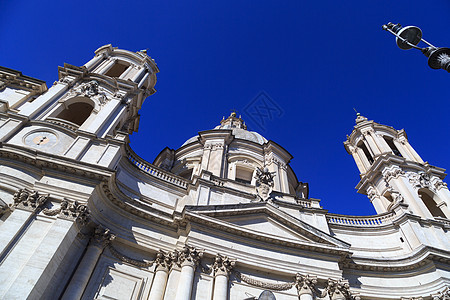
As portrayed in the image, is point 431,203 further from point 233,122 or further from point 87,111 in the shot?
point 87,111

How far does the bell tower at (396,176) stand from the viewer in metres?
20.2

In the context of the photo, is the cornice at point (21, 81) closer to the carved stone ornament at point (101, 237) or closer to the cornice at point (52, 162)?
the cornice at point (52, 162)

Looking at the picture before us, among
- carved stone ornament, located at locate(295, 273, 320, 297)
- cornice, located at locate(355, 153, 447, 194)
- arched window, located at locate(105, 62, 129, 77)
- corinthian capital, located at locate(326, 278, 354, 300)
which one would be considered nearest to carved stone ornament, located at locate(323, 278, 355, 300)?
corinthian capital, located at locate(326, 278, 354, 300)

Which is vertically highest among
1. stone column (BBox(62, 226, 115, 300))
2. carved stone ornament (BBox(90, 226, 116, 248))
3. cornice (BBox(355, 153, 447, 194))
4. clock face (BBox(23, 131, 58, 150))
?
cornice (BBox(355, 153, 447, 194))

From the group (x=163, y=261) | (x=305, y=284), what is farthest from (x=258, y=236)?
(x=163, y=261)

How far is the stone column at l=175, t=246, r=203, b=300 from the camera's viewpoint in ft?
37.3

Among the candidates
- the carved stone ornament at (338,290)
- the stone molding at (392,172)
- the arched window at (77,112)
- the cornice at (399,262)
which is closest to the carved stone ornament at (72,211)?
the arched window at (77,112)

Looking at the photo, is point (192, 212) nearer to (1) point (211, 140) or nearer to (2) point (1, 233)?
(2) point (1, 233)

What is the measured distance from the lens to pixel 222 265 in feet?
42.1

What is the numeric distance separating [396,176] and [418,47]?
1620 centimetres

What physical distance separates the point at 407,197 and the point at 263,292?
13.5m

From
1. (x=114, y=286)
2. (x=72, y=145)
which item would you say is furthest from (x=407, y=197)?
(x=72, y=145)

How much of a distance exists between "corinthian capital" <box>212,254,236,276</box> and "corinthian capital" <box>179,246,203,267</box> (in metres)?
0.80

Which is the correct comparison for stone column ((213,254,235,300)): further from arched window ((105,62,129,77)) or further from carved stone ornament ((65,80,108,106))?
arched window ((105,62,129,77))
